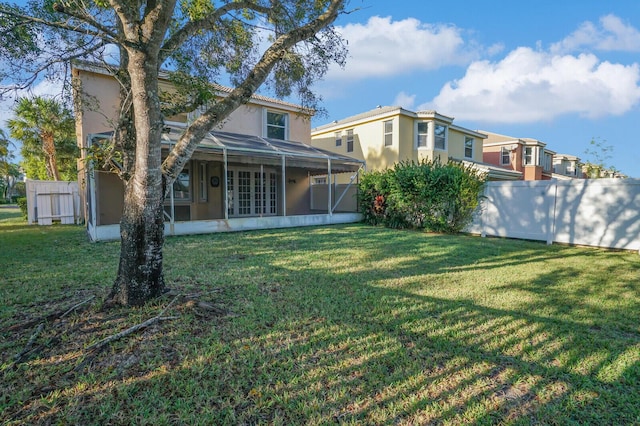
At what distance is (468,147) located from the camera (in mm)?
21516

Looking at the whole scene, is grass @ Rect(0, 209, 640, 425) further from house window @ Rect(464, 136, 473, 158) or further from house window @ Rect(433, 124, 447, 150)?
house window @ Rect(464, 136, 473, 158)

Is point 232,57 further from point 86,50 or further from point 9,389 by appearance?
point 9,389

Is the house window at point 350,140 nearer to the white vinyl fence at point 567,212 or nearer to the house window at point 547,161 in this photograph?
the white vinyl fence at point 567,212

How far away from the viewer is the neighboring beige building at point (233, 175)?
33.8ft

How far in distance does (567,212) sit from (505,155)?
1946cm

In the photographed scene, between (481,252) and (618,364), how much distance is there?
5.13 m

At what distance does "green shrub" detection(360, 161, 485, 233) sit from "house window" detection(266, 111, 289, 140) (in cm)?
601

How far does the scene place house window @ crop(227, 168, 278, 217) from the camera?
14381mm

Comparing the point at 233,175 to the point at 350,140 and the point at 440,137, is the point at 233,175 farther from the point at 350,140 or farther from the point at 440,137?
the point at 440,137

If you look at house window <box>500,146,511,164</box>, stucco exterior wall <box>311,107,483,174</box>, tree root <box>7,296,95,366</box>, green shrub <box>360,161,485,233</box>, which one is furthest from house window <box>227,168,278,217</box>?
house window <box>500,146,511,164</box>

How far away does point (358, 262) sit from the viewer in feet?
21.1

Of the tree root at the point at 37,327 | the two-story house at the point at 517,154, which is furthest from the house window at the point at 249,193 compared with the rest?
the two-story house at the point at 517,154

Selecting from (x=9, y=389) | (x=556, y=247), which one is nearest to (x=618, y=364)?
(x=9, y=389)

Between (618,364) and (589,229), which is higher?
(589,229)
